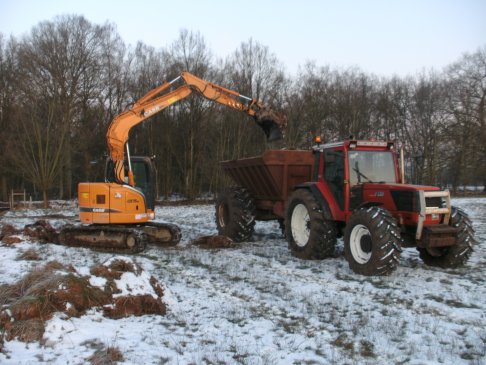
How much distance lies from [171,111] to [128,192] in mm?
25249

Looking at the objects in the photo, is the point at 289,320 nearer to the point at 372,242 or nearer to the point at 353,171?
the point at 372,242

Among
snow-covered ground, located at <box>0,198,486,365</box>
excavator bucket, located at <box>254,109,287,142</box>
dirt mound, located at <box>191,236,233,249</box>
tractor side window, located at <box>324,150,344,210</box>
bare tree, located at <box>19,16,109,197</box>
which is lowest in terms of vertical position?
snow-covered ground, located at <box>0,198,486,365</box>

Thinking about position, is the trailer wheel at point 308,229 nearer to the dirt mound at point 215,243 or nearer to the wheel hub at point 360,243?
the wheel hub at point 360,243

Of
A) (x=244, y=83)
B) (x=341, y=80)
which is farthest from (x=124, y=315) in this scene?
(x=341, y=80)

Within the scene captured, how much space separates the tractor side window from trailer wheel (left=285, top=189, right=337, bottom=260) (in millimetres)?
455

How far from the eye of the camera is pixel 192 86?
40.3 feet

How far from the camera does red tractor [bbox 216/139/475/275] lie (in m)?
7.75

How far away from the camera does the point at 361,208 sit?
846 cm

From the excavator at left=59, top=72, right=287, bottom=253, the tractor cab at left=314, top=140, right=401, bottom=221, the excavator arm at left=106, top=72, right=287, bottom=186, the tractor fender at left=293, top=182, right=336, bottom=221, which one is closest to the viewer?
the tractor cab at left=314, top=140, right=401, bottom=221

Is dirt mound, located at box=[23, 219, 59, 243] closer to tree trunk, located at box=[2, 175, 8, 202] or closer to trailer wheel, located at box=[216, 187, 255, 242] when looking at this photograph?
trailer wheel, located at box=[216, 187, 255, 242]

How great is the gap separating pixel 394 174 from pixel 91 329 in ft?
21.5

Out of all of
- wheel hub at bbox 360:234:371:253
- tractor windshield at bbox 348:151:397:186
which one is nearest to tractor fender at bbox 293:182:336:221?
tractor windshield at bbox 348:151:397:186

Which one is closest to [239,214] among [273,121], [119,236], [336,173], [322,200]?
[273,121]

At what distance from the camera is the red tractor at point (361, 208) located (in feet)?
25.4
